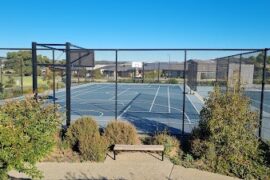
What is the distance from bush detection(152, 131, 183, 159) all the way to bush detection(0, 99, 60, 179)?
393 centimetres

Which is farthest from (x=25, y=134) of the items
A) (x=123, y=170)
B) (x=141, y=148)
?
(x=141, y=148)

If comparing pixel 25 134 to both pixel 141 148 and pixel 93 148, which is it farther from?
pixel 141 148

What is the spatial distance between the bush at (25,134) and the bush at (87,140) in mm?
2623

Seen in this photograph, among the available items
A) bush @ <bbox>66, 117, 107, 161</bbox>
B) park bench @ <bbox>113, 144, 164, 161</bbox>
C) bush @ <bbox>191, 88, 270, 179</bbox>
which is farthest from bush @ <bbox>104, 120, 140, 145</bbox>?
bush @ <bbox>191, 88, 270, 179</bbox>

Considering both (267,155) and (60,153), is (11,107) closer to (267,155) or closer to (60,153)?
(60,153)

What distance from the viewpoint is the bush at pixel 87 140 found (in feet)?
25.5

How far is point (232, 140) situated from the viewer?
7113 millimetres

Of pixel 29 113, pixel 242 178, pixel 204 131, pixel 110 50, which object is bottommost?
pixel 242 178

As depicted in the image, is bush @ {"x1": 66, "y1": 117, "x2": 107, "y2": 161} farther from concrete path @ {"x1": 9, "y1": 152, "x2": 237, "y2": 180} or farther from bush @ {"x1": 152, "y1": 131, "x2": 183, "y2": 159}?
bush @ {"x1": 152, "y1": 131, "x2": 183, "y2": 159}

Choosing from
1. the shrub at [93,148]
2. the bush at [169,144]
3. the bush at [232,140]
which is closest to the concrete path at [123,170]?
the shrub at [93,148]

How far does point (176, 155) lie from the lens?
8.21 meters

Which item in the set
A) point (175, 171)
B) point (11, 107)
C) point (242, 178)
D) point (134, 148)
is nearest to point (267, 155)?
point (242, 178)

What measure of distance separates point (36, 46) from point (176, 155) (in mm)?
5899

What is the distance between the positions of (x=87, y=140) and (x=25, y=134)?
3288 millimetres
